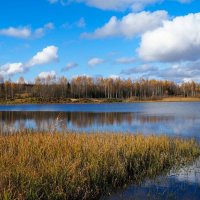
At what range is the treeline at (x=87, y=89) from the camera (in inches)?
4446

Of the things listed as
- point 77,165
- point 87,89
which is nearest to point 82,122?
point 77,165

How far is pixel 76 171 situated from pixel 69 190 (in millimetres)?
770

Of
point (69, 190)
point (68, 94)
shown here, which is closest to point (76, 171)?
point (69, 190)

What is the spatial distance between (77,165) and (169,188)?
2.60 meters

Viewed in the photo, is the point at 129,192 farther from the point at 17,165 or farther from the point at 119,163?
the point at 17,165

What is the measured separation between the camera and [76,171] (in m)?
8.05

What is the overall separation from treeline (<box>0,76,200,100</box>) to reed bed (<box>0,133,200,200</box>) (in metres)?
95.4

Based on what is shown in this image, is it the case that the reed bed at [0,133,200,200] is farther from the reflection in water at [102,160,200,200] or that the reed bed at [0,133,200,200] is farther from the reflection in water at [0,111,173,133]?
the reflection in water at [0,111,173,133]

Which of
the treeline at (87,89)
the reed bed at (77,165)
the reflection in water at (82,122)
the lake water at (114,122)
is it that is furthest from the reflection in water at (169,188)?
the treeline at (87,89)

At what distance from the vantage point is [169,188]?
28.2 ft

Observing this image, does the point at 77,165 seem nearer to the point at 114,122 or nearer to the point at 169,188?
the point at 169,188

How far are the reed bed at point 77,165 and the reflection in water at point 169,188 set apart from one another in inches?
17.6

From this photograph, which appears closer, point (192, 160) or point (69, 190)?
point (69, 190)

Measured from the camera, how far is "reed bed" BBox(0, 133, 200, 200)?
702 centimetres
